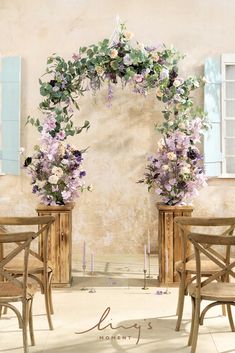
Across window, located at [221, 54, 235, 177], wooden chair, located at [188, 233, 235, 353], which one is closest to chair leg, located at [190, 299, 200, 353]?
wooden chair, located at [188, 233, 235, 353]

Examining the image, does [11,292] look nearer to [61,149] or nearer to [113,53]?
[61,149]

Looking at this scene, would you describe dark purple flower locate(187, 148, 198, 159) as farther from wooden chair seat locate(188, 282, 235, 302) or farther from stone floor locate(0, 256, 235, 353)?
wooden chair seat locate(188, 282, 235, 302)

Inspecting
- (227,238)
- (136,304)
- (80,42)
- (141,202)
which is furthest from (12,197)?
(227,238)

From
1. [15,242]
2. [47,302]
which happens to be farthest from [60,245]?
[15,242]

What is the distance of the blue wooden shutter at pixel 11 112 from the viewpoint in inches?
307

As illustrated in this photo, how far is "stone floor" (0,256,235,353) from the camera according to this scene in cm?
406

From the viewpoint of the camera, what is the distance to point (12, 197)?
7.99 m

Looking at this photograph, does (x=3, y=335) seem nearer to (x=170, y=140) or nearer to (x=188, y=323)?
(x=188, y=323)

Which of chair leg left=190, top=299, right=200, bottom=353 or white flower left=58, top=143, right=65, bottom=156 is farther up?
white flower left=58, top=143, right=65, bottom=156

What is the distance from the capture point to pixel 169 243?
5945 mm

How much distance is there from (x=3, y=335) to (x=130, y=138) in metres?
4.13

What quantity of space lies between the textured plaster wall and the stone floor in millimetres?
1811

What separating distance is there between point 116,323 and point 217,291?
1.03 meters

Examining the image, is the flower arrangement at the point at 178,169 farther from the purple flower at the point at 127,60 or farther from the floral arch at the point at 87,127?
the purple flower at the point at 127,60
